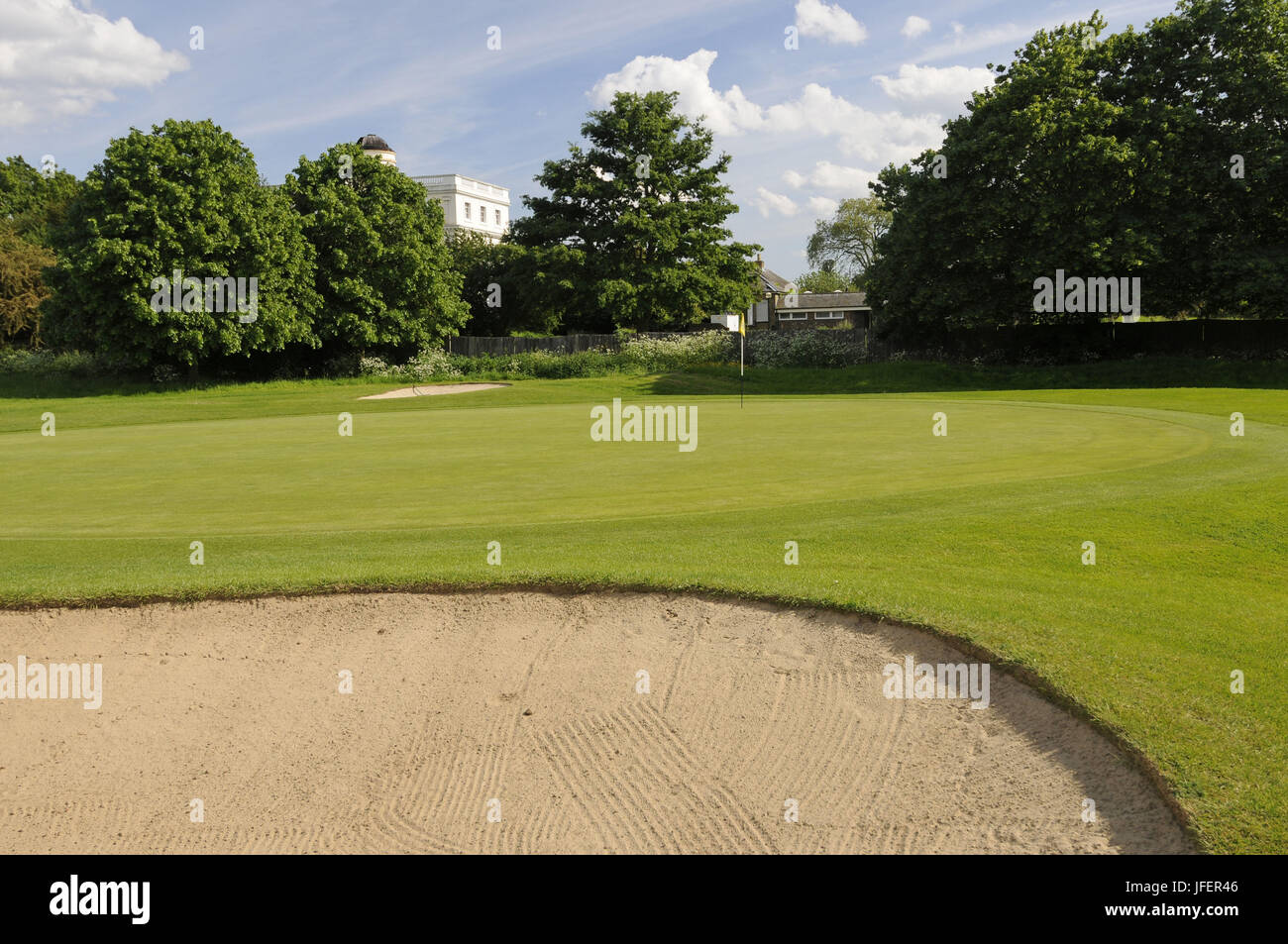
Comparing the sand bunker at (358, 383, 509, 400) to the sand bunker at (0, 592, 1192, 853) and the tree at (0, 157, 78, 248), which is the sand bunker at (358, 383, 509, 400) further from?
the tree at (0, 157, 78, 248)

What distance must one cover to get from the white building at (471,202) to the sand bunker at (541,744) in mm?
87287

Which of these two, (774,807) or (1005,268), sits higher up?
(1005,268)

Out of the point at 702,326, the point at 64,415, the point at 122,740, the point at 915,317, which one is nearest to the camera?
the point at 122,740

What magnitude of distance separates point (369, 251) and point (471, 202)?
54.5m

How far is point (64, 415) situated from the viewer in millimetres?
31750

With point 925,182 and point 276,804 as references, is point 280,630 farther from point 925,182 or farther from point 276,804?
point 925,182

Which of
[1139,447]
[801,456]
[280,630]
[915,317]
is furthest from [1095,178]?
[280,630]

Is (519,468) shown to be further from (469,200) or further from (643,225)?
(469,200)

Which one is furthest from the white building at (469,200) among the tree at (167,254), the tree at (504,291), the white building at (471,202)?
the tree at (167,254)

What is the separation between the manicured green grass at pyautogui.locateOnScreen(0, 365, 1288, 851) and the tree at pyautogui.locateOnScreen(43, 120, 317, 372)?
2302 centimetres

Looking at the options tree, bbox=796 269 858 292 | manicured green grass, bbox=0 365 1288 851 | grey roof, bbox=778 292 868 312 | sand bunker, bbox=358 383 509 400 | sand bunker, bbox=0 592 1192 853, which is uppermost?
tree, bbox=796 269 858 292

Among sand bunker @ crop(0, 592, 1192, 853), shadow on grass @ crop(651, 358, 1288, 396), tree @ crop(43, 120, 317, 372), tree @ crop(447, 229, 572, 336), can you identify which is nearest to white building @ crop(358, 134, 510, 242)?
tree @ crop(447, 229, 572, 336)

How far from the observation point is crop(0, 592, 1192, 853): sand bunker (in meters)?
4.73
